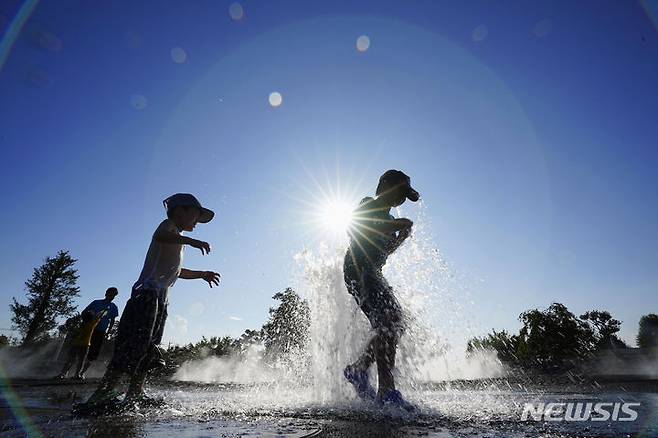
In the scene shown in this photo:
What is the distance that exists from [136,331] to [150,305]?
22cm

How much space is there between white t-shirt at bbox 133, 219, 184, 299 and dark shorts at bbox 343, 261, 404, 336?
5.96 ft

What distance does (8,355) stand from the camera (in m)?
13.3

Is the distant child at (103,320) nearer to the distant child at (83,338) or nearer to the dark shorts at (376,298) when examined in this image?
the distant child at (83,338)

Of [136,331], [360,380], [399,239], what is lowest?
[360,380]

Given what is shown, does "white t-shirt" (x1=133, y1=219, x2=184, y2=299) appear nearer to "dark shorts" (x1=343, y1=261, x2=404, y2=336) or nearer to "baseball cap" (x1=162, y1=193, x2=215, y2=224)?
"baseball cap" (x1=162, y1=193, x2=215, y2=224)

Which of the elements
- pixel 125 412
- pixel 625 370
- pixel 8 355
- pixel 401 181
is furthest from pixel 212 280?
pixel 8 355

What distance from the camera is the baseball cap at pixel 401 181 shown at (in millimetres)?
3924

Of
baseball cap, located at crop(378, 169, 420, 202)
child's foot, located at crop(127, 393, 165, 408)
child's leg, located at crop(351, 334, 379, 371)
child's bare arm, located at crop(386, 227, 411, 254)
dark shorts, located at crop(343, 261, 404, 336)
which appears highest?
baseball cap, located at crop(378, 169, 420, 202)

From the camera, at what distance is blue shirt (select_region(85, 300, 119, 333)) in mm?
7254

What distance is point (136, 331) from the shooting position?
2.79 m

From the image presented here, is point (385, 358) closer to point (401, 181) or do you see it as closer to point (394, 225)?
point (394, 225)

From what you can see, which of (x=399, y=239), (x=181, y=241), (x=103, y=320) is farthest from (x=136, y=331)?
(x=103, y=320)

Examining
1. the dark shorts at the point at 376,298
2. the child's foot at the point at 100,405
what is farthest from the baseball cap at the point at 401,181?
the child's foot at the point at 100,405

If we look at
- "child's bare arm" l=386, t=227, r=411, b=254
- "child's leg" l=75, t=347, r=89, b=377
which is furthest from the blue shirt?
"child's bare arm" l=386, t=227, r=411, b=254
